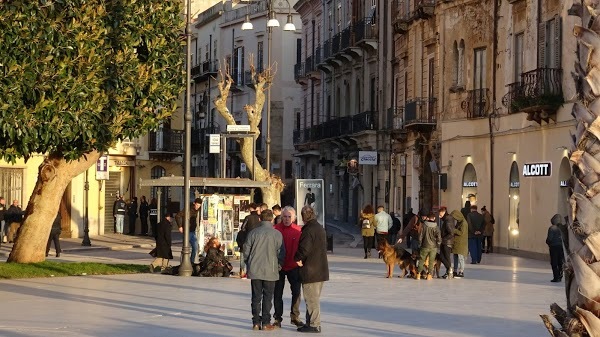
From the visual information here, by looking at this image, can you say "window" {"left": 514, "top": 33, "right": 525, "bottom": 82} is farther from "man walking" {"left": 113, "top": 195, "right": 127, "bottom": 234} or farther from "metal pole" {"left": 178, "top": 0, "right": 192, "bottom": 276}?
"man walking" {"left": 113, "top": 195, "right": 127, "bottom": 234}

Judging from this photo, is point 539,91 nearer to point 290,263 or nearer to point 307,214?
point 290,263

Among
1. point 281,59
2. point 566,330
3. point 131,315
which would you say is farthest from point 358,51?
point 566,330

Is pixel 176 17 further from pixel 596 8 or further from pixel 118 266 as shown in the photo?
pixel 596 8

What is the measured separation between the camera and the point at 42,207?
31.0 meters

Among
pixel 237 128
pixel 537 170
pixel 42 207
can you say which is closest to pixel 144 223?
pixel 237 128

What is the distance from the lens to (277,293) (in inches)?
728

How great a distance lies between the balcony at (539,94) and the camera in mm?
37312

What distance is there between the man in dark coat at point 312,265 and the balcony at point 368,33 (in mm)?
42750

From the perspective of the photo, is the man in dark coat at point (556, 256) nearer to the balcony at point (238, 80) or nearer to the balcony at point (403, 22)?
the balcony at point (403, 22)

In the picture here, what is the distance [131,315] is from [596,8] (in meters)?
14.5

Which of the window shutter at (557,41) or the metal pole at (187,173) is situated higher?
the window shutter at (557,41)

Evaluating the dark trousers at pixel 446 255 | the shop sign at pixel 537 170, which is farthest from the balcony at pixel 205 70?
the dark trousers at pixel 446 255

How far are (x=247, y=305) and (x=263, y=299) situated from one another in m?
4.20

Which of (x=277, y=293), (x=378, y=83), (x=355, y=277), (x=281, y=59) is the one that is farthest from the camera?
(x=281, y=59)
